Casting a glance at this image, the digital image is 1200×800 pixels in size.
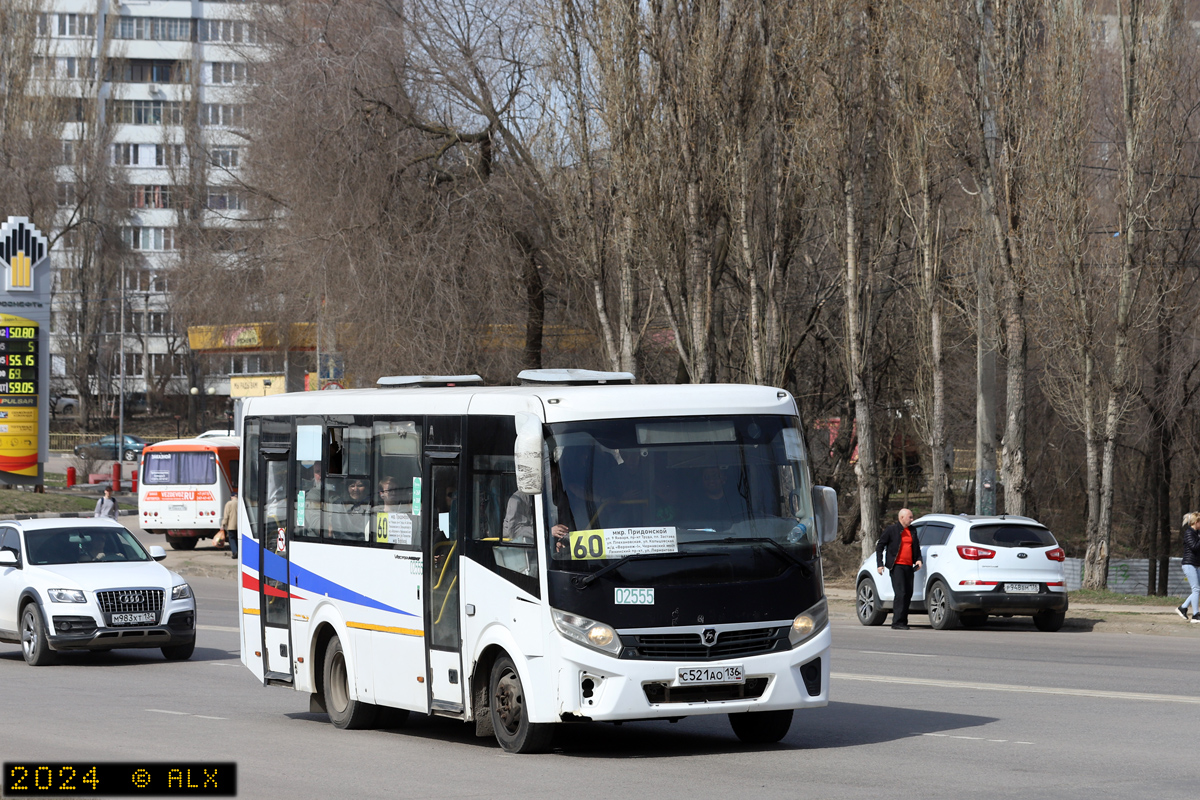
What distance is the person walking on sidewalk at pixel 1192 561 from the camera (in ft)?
74.5

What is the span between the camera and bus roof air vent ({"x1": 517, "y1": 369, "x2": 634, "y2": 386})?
11680mm

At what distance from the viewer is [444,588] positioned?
11.4m

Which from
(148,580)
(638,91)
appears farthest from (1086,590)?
(148,580)

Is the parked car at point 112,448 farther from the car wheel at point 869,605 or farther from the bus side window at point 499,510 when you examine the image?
the bus side window at point 499,510

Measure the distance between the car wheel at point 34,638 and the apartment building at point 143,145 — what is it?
54.4 meters

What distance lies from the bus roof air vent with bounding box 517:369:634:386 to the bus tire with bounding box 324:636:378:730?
2794mm

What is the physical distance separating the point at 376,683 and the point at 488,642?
1.70 meters

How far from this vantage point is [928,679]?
15602 millimetres

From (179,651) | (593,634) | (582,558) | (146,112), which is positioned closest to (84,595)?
(179,651)

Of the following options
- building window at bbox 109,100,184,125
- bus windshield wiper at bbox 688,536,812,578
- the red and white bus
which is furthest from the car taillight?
building window at bbox 109,100,184,125

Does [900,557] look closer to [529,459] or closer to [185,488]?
[529,459]

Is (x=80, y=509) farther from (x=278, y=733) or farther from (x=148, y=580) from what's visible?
(x=278, y=733)

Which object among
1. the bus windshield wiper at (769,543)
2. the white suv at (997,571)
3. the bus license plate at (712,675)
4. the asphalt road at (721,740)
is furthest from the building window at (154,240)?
the bus license plate at (712,675)

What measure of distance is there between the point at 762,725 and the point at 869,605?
13.3m
